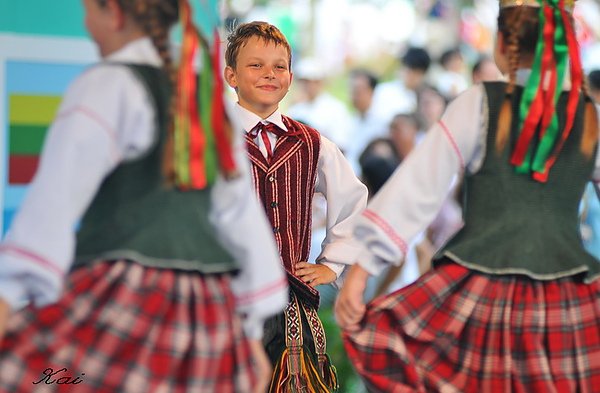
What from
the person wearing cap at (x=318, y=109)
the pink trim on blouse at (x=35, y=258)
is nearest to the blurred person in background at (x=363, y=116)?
the person wearing cap at (x=318, y=109)

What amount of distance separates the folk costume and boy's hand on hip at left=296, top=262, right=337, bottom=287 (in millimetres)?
21

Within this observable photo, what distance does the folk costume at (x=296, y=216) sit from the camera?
280cm

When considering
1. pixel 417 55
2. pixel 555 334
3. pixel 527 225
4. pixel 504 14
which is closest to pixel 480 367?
pixel 555 334

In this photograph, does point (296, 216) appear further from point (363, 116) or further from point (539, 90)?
point (363, 116)

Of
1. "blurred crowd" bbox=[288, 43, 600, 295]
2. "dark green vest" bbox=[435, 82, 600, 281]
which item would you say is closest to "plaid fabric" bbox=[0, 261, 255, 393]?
"dark green vest" bbox=[435, 82, 600, 281]

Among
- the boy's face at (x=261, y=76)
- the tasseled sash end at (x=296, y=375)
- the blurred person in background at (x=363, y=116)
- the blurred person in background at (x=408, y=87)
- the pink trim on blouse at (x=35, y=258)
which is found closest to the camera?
the pink trim on blouse at (x=35, y=258)

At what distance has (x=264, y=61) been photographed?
2955 millimetres

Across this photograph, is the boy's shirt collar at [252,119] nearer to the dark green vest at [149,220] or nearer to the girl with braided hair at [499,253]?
the girl with braided hair at [499,253]

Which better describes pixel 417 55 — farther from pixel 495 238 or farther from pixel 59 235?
pixel 59 235

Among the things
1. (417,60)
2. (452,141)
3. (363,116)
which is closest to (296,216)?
(452,141)

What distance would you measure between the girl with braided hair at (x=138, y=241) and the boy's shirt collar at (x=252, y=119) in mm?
669

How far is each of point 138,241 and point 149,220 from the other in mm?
52

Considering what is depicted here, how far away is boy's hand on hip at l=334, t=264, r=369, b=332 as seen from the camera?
2359mm

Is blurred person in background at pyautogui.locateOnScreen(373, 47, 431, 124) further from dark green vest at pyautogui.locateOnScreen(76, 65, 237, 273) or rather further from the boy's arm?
dark green vest at pyautogui.locateOnScreen(76, 65, 237, 273)
